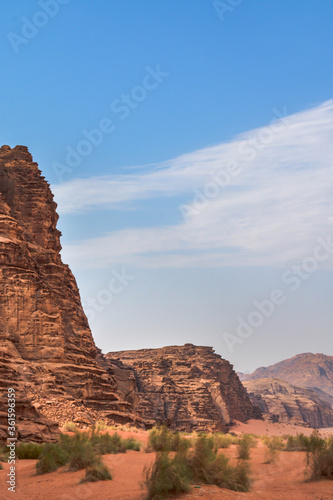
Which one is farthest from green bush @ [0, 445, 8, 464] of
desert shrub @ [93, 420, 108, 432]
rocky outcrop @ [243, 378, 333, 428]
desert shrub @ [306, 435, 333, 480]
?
rocky outcrop @ [243, 378, 333, 428]

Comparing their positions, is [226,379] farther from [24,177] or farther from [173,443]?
[173,443]

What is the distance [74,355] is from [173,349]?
5377 centimetres

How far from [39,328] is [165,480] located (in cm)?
2609

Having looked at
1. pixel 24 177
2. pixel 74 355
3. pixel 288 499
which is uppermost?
pixel 24 177

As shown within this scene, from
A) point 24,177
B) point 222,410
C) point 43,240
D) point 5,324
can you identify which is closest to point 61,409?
point 5,324

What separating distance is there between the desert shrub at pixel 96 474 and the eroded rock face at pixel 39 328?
14568 millimetres

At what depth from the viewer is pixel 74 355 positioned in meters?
40.2

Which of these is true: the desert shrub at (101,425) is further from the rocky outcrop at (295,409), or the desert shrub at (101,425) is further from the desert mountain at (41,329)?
the rocky outcrop at (295,409)

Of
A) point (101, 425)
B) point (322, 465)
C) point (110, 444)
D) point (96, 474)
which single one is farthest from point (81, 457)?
point (101, 425)

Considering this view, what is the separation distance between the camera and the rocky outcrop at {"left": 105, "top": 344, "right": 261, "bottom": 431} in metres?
64.2

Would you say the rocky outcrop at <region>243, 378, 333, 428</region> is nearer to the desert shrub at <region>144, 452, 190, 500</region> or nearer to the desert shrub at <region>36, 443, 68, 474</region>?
the desert shrub at <region>36, 443, 68, 474</region>

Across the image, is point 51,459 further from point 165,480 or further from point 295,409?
point 295,409

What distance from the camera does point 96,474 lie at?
15414 mm

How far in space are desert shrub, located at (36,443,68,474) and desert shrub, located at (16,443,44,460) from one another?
310cm
